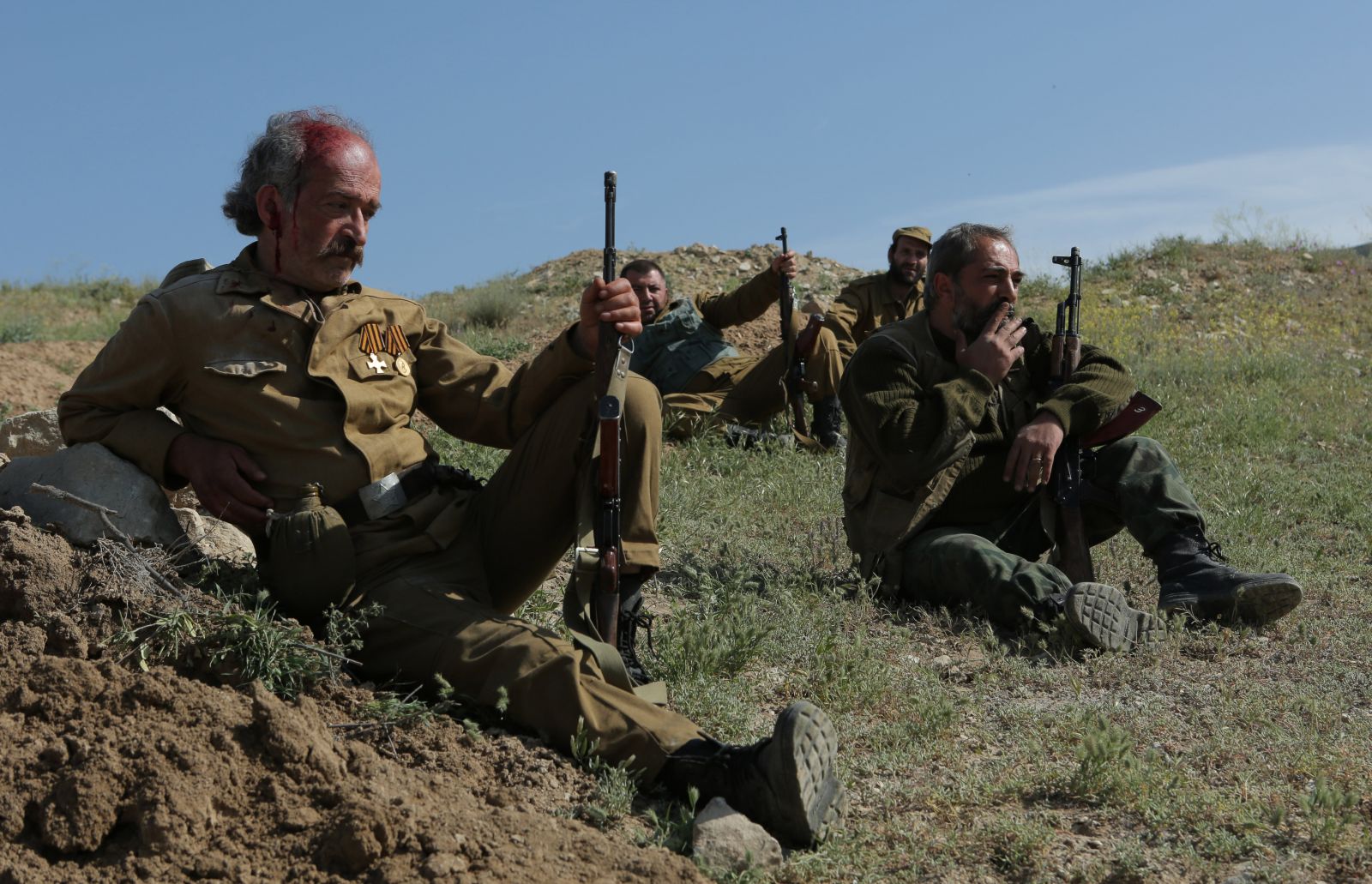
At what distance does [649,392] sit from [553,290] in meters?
12.9

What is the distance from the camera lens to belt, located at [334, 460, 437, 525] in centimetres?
409

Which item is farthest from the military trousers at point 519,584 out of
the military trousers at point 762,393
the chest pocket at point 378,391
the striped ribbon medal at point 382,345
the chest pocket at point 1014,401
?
the military trousers at point 762,393

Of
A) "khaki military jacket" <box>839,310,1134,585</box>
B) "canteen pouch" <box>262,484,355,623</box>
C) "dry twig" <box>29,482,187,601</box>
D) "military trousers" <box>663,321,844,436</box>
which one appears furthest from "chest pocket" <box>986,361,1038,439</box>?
"military trousers" <box>663,321,844,436</box>

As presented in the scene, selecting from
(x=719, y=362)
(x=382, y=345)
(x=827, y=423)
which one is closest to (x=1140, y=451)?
(x=382, y=345)

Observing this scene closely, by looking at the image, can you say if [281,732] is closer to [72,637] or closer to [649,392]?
[72,637]

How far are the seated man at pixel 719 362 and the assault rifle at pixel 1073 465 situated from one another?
12.4 ft

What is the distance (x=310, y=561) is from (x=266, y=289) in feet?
2.91

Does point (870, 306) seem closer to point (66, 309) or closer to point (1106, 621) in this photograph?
point (1106, 621)

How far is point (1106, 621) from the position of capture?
16.4 feet

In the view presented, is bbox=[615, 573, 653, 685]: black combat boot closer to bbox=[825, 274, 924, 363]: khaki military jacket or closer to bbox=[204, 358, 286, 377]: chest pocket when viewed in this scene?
bbox=[204, 358, 286, 377]: chest pocket

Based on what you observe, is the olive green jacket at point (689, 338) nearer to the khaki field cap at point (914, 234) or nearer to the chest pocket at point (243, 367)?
the khaki field cap at point (914, 234)

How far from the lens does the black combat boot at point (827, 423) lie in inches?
378

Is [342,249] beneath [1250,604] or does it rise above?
above

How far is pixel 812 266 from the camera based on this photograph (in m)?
18.1
